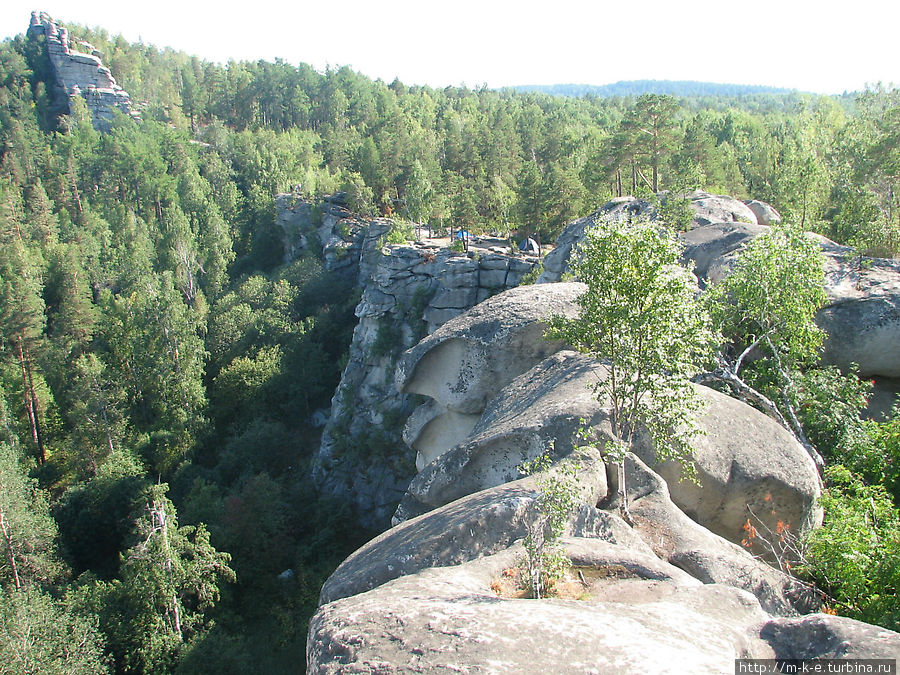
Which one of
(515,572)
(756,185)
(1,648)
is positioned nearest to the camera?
(515,572)

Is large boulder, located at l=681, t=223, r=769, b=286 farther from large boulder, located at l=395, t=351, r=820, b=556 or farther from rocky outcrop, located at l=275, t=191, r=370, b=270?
rocky outcrop, located at l=275, t=191, r=370, b=270

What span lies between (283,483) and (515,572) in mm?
36072

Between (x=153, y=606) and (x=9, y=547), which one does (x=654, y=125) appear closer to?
(x=153, y=606)

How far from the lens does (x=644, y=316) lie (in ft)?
31.2

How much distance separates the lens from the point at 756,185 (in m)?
57.7

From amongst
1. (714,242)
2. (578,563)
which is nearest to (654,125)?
(714,242)

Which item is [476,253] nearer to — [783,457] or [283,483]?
[283,483]

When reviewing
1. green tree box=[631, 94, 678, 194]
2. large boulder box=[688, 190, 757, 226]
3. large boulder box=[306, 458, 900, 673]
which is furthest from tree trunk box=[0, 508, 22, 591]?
green tree box=[631, 94, 678, 194]

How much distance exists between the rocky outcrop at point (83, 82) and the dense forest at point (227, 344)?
455 inches

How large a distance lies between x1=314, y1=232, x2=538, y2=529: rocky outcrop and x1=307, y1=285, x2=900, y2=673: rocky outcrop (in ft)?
74.4

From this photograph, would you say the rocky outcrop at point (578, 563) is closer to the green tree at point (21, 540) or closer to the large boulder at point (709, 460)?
the large boulder at point (709, 460)

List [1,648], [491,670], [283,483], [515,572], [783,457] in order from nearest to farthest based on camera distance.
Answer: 1. [491,670]
2. [515,572]
3. [783,457]
4. [1,648]
5. [283,483]

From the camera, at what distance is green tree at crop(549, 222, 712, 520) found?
948cm

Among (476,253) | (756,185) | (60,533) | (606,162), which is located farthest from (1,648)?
(756,185)
